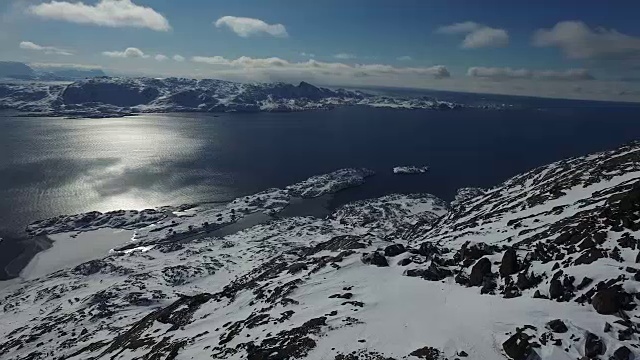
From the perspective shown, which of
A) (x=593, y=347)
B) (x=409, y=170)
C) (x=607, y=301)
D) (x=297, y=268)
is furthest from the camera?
(x=409, y=170)

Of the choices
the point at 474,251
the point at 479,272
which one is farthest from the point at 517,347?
the point at 474,251

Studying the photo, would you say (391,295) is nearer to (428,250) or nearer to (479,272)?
(479,272)

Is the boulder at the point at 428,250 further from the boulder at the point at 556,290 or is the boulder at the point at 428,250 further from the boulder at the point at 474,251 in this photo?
the boulder at the point at 556,290

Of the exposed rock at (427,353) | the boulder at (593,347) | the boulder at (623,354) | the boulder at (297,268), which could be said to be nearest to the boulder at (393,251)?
the boulder at (297,268)

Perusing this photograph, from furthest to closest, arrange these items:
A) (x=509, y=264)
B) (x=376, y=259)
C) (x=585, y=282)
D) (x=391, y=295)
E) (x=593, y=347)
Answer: (x=376, y=259) < (x=391, y=295) < (x=509, y=264) < (x=585, y=282) < (x=593, y=347)

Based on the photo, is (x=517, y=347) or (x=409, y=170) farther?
(x=409, y=170)

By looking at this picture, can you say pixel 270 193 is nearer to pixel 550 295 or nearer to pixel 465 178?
pixel 465 178
